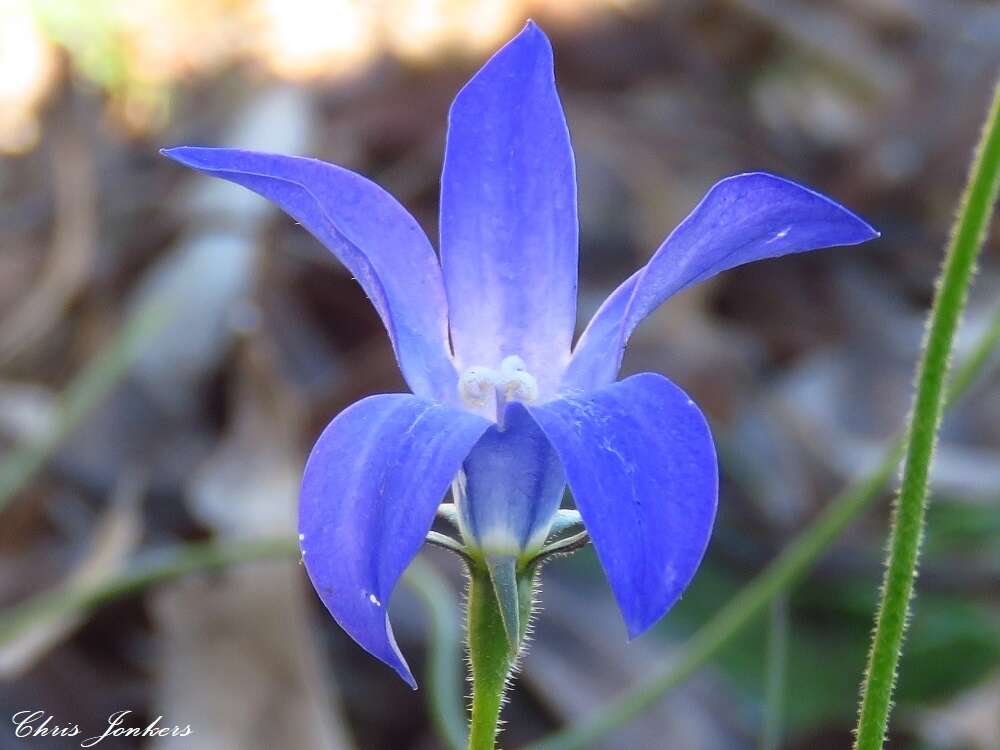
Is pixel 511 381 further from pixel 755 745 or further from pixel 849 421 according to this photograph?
pixel 849 421

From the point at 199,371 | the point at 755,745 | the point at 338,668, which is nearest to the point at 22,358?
the point at 199,371

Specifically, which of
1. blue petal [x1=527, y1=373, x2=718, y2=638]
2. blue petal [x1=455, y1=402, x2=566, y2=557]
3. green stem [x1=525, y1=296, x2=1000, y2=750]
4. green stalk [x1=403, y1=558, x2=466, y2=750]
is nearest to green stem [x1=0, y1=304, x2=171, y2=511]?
green stalk [x1=403, y1=558, x2=466, y2=750]

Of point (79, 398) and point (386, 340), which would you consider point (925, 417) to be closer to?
point (79, 398)
